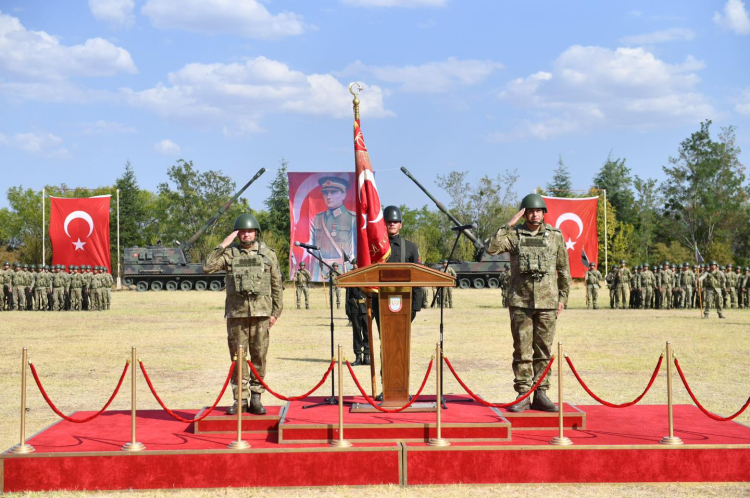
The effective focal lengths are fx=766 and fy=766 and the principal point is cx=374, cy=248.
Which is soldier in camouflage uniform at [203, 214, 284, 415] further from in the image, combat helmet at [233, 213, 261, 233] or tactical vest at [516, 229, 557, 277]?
tactical vest at [516, 229, 557, 277]

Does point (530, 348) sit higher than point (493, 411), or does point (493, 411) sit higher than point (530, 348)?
point (530, 348)

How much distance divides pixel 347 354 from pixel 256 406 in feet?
24.3

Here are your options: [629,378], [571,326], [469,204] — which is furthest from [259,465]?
[469,204]

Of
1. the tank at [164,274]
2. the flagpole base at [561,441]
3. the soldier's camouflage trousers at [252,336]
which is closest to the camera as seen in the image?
the flagpole base at [561,441]

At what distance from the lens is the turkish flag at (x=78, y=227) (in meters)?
33.9

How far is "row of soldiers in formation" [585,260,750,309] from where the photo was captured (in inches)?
1142

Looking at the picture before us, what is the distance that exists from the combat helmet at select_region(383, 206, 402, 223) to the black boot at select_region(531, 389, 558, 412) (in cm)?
235

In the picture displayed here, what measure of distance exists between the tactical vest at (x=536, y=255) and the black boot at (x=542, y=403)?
3.71ft

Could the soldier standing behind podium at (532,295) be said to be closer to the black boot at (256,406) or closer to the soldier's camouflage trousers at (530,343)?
the soldier's camouflage trousers at (530,343)

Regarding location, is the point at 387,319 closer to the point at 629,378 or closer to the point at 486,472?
the point at 486,472

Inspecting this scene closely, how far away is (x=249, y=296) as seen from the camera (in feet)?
23.6

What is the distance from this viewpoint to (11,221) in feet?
284

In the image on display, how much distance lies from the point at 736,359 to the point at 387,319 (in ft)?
29.5

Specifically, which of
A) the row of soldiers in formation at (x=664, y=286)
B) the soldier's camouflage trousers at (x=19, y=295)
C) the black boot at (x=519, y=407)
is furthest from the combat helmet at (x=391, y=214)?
the soldier's camouflage trousers at (x=19, y=295)
